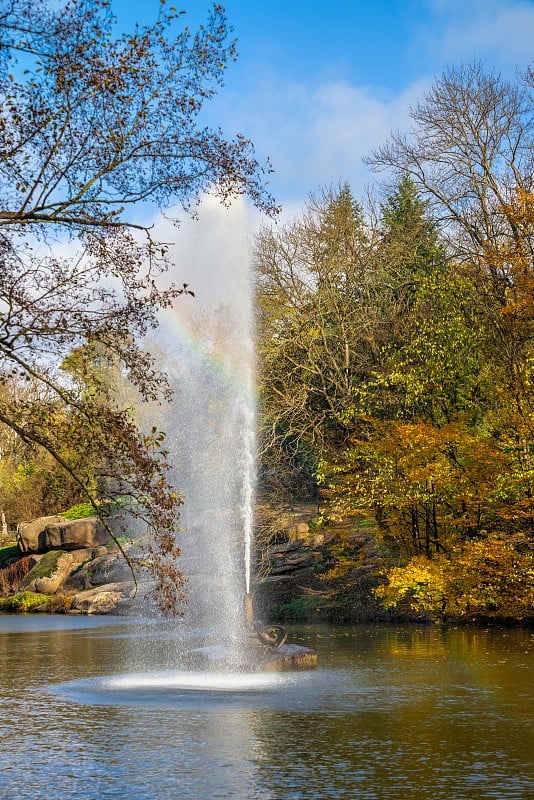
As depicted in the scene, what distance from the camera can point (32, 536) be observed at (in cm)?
5000

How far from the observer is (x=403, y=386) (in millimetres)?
31859

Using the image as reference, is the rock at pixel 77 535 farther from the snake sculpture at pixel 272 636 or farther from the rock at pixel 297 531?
the snake sculpture at pixel 272 636

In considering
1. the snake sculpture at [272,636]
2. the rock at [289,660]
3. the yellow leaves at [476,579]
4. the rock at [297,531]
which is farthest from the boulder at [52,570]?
the rock at [289,660]

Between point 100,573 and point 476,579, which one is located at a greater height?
point 100,573

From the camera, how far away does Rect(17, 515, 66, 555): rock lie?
49.8 meters

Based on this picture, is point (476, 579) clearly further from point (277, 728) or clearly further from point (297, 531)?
point (277, 728)

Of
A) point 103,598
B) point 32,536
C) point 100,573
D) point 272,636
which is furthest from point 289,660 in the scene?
point 32,536

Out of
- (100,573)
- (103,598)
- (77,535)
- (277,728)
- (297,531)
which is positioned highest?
(77,535)

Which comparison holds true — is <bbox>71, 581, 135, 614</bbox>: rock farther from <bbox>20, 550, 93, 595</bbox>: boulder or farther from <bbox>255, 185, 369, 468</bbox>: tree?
<bbox>255, 185, 369, 468</bbox>: tree

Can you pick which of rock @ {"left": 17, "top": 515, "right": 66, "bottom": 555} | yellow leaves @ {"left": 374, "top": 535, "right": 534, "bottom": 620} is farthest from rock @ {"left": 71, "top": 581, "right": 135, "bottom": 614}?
yellow leaves @ {"left": 374, "top": 535, "right": 534, "bottom": 620}

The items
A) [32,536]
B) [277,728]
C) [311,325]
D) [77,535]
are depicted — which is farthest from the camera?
[32,536]

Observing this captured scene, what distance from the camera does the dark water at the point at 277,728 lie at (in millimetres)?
9992

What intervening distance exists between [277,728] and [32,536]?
38.8m

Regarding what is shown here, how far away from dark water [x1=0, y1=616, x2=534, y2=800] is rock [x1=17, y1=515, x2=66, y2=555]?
2714cm
